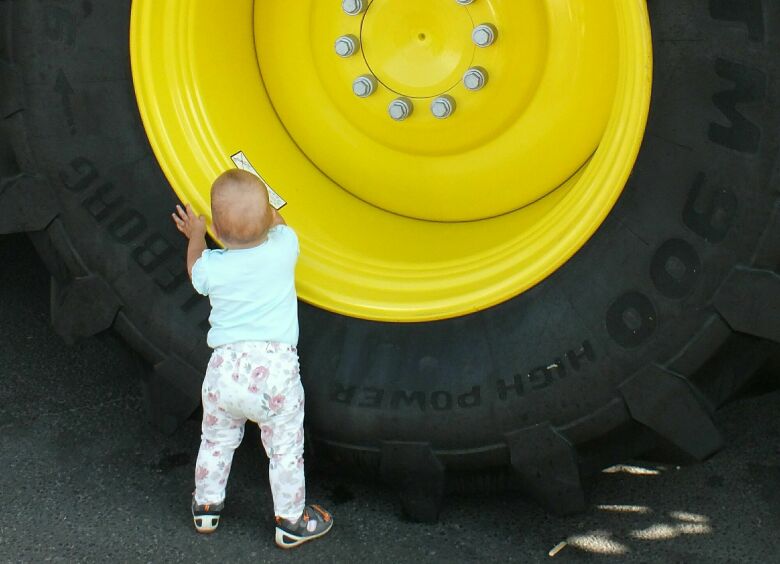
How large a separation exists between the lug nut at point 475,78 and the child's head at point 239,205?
479mm

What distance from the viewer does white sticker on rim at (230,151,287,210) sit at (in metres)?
2.48

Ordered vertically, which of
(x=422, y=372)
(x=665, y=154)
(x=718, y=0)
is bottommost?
(x=422, y=372)

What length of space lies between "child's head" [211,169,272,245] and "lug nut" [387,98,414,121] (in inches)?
14.3

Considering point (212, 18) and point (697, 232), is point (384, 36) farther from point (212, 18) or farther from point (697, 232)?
point (697, 232)

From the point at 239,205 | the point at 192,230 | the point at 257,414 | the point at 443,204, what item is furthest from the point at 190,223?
the point at 443,204

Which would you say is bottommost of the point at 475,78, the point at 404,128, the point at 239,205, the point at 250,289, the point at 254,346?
the point at 254,346

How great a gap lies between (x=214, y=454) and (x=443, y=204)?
2.44ft

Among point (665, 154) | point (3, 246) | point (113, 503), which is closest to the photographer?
point (665, 154)

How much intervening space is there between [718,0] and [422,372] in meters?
0.89

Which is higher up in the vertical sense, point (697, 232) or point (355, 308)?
point (697, 232)

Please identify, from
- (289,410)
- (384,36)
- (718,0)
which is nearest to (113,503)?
(289,410)

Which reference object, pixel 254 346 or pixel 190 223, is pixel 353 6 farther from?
pixel 254 346

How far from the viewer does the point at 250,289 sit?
2.24 meters

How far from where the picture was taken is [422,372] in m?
2.25
